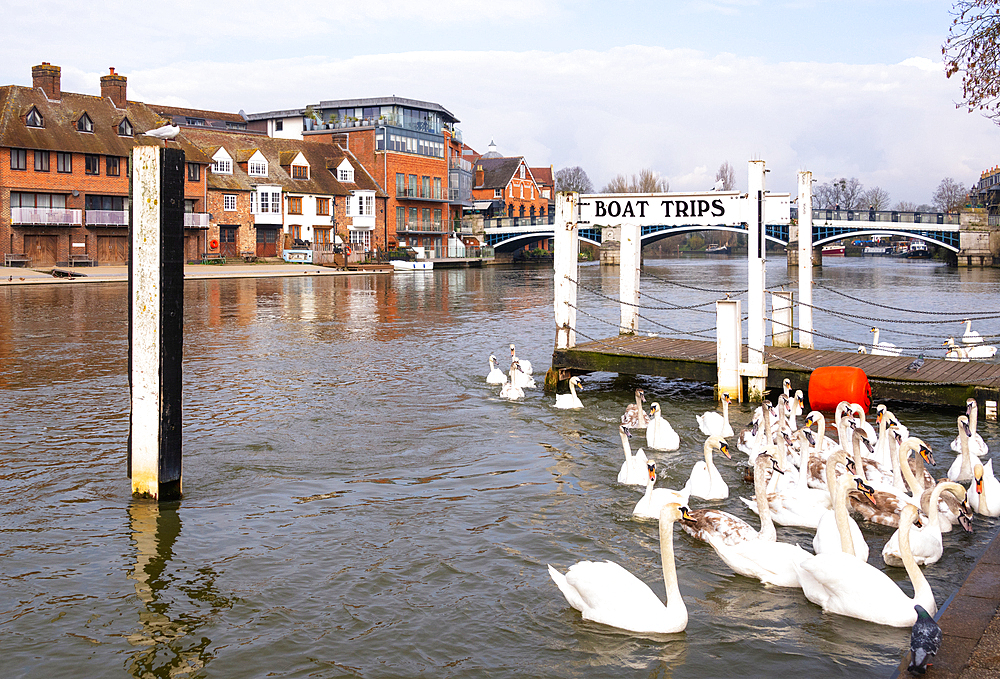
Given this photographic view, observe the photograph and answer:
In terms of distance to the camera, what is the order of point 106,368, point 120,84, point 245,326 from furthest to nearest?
point 120,84 → point 245,326 → point 106,368

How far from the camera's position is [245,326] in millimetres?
27172

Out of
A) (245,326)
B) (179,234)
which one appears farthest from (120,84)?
(179,234)

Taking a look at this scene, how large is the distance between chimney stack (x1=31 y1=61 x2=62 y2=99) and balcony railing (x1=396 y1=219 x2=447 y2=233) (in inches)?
1231

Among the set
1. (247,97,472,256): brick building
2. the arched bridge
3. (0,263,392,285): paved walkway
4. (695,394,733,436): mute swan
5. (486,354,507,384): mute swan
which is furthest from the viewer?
(247,97,472,256): brick building

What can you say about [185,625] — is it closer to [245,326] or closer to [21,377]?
[21,377]

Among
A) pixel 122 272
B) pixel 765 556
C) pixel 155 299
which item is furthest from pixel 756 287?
pixel 122 272

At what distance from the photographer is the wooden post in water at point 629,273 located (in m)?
17.6

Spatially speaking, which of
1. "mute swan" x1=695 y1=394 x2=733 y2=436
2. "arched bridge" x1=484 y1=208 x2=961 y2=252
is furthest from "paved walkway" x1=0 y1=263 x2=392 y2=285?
"mute swan" x1=695 y1=394 x2=733 y2=436

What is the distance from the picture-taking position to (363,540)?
8828 mm

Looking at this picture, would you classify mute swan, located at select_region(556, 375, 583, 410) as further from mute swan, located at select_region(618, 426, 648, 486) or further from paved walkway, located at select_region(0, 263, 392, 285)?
paved walkway, located at select_region(0, 263, 392, 285)

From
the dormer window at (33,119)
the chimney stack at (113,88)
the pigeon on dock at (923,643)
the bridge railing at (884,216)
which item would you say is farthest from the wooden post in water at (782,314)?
the bridge railing at (884,216)

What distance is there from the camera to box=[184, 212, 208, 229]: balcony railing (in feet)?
191

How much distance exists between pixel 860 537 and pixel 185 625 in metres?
5.73

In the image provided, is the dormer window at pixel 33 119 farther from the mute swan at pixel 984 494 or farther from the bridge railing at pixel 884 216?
the mute swan at pixel 984 494
